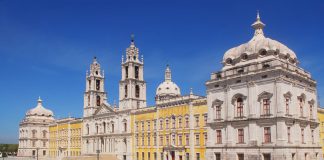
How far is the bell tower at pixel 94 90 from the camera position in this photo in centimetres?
9012

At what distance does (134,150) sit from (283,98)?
38.4 m

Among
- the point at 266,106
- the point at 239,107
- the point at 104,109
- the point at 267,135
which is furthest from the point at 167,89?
the point at 267,135

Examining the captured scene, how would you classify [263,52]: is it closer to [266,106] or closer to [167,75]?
[266,106]

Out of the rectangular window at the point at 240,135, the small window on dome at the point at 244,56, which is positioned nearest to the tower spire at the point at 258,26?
the small window on dome at the point at 244,56

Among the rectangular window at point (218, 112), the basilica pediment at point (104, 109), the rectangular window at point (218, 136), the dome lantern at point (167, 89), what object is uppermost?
the dome lantern at point (167, 89)

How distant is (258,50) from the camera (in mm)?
46250

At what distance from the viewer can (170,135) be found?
66125 mm

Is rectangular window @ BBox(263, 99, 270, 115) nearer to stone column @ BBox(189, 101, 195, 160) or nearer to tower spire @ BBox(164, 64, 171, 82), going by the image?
stone column @ BBox(189, 101, 195, 160)

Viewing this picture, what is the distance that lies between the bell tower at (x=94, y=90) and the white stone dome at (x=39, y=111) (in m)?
33.4

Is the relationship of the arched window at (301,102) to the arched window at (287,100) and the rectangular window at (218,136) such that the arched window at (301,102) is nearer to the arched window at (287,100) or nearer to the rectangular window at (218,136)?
the arched window at (287,100)

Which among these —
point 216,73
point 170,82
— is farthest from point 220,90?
point 170,82

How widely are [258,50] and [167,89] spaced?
48.2m

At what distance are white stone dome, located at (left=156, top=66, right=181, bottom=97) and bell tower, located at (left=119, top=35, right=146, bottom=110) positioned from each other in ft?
42.2

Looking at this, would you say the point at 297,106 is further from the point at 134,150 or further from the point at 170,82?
the point at 170,82
